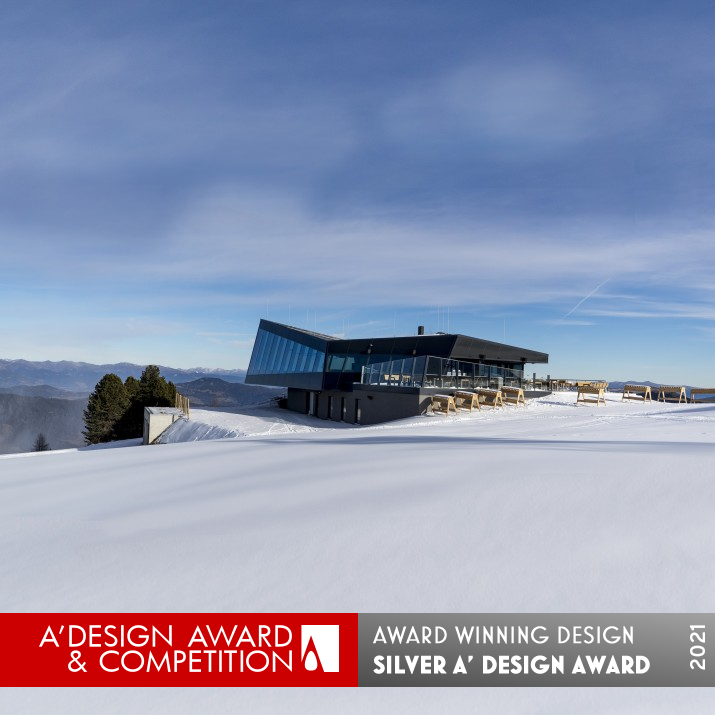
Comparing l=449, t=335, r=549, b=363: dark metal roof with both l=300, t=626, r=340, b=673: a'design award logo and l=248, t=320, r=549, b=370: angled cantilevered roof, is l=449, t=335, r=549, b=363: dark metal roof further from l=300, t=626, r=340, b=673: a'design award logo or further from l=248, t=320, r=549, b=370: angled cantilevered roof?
l=300, t=626, r=340, b=673: a'design award logo

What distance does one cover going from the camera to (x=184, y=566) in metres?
3.34

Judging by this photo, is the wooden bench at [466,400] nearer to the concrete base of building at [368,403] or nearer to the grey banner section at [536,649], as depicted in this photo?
the concrete base of building at [368,403]

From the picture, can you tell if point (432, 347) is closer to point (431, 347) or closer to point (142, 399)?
point (431, 347)

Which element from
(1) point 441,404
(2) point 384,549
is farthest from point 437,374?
(2) point 384,549

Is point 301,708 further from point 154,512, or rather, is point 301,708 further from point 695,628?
point 154,512

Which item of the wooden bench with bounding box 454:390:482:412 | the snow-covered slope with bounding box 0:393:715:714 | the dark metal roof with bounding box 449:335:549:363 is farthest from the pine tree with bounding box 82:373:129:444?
the snow-covered slope with bounding box 0:393:715:714

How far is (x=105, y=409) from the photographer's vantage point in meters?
45.9

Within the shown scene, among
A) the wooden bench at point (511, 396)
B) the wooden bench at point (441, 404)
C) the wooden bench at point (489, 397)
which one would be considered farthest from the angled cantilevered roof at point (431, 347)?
the wooden bench at point (441, 404)

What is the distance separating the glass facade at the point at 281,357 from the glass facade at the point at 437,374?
9.15 meters

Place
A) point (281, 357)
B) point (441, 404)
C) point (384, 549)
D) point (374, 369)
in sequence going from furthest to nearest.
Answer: point (281, 357) → point (374, 369) → point (441, 404) → point (384, 549)

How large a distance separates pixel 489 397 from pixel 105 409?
3666 centimetres

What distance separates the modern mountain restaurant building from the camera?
23.3 meters

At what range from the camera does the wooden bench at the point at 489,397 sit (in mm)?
21291

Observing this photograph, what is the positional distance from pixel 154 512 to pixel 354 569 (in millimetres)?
2266
